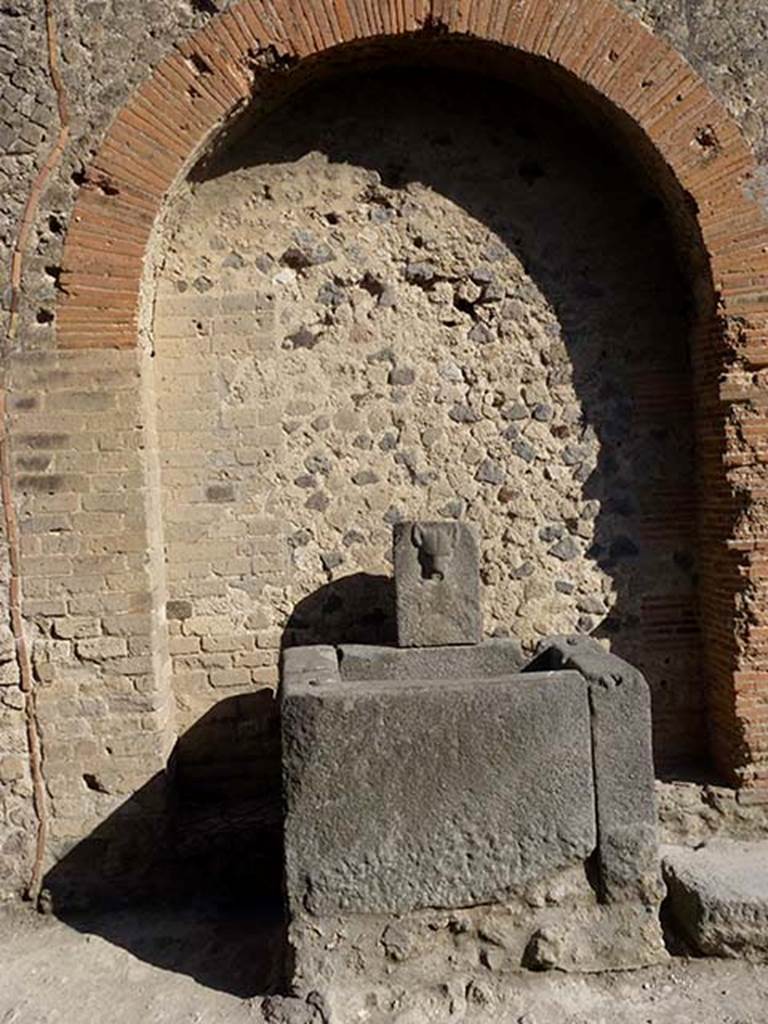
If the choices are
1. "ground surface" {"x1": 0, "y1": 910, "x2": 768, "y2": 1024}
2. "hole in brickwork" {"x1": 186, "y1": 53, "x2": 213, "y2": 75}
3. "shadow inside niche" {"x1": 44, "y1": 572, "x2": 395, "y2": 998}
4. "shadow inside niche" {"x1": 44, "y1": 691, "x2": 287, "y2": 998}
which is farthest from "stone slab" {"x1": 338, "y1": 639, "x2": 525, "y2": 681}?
"hole in brickwork" {"x1": 186, "y1": 53, "x2": 213, "y2": 75}

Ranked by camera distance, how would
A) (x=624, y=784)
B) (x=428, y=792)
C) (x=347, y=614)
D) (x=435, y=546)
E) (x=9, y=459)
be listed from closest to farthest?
1. (x=428, y=792)
2. (x=624, y=784)
3. (x=9, y=459)
4. (x=435, y=546)
5. (x=347, y=614)

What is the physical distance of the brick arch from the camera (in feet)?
15.1

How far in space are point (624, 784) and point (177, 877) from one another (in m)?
2.30

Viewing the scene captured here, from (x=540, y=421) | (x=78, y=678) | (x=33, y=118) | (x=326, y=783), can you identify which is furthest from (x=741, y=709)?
(x=33, y=118)

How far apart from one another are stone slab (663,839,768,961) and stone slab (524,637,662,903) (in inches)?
8.9

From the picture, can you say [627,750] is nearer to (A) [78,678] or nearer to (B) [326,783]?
(B) [326,783]

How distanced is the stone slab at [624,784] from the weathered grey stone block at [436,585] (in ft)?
3.03

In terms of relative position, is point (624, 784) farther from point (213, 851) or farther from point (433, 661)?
point (213, 851)

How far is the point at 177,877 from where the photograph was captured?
4.71 m

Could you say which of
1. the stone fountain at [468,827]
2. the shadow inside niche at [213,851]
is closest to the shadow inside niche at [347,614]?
the shadow inside niche at [213,851]

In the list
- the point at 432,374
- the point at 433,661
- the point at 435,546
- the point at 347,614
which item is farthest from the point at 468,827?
the point at 432,374

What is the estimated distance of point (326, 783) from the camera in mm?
3744

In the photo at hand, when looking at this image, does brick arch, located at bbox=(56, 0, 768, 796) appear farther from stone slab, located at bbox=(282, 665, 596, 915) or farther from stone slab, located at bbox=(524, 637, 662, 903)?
stone slab, located at bbox=(282, 665, 596, 915)

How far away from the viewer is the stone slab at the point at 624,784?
12.7 feet
